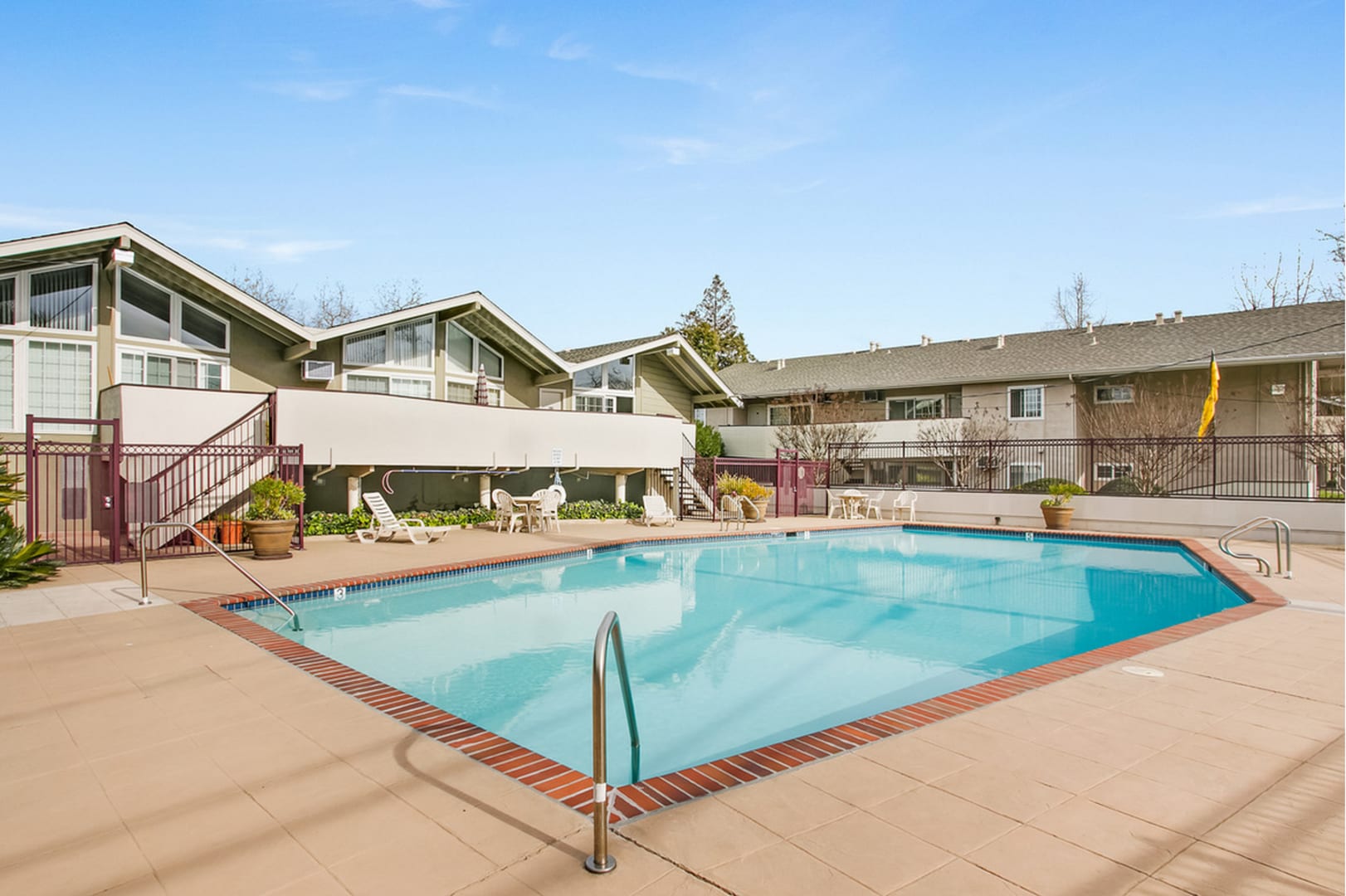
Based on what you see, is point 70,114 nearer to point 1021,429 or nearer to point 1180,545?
point 1180,545

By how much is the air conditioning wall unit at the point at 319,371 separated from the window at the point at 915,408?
2077cm

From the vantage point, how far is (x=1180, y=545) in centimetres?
1611

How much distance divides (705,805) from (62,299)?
1740cm

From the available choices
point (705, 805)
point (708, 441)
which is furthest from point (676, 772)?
point (708, 441)

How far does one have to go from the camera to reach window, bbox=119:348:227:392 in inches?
624

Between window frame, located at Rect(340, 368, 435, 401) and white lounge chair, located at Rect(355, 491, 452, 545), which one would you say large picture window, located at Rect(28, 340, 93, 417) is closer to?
window frame, located at Rect(340, 368, 435, 401)

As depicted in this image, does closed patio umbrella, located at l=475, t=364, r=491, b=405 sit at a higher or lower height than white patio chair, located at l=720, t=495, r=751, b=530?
higher

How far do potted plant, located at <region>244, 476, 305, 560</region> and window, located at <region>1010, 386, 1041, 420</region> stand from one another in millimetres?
23911

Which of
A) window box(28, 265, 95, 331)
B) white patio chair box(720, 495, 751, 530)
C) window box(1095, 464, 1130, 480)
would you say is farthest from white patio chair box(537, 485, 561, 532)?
window box(1095, 464, 1130, 480)

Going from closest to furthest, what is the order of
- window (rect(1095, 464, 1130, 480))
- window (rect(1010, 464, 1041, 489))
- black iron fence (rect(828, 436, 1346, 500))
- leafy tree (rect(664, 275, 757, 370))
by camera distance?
1. black iron fence (rect(828, 436, 1346, 500))
2. window (rect(1095, 464, 1130, 480))
3. window (rect(1010, 464, 1041, 489))
4. leafy tree (rect(664, 275, 757, 370))

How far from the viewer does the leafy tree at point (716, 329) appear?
50031 mm

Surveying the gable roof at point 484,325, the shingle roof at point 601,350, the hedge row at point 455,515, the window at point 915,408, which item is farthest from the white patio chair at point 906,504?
the gable roof at point 484,325

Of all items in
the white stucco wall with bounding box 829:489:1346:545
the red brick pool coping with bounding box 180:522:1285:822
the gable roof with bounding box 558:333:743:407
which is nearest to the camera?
the red brick pool coping with bounding box 180:522:1285:822

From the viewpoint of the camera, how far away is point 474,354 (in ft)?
71.0
